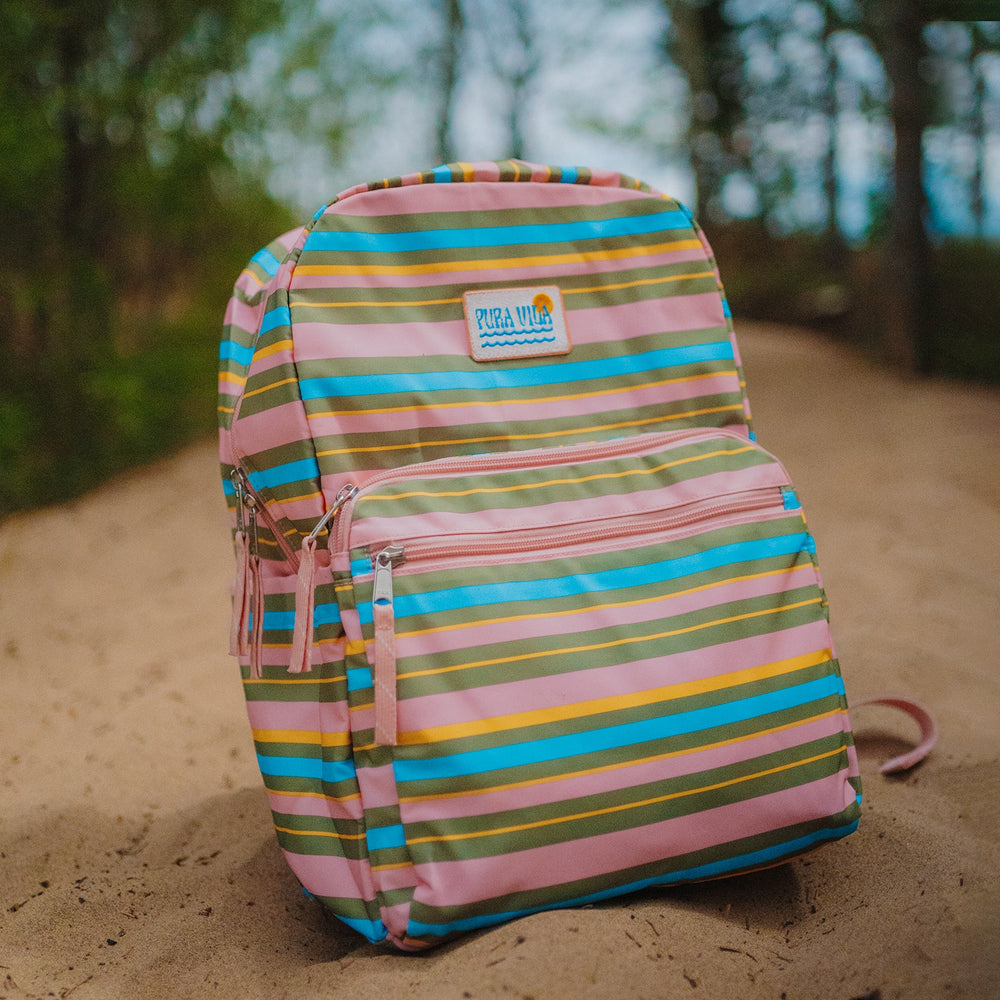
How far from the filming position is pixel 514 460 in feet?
3.60

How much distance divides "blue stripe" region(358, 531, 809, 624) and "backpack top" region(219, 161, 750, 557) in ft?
0.54

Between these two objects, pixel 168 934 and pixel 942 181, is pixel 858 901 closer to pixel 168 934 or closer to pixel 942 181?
pixel 168 934

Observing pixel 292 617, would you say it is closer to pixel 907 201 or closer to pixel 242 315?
pixel 242 315

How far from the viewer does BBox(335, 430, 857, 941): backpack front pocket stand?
3.12 ft

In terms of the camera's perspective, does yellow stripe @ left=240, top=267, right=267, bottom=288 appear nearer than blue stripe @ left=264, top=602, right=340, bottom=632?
No

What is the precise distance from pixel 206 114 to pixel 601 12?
554cm

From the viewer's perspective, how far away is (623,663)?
1.02 m

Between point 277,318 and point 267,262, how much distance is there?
21 cm

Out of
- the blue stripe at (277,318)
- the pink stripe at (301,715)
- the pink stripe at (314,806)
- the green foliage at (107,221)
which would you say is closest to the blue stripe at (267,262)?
the blue stripe at (277,318)

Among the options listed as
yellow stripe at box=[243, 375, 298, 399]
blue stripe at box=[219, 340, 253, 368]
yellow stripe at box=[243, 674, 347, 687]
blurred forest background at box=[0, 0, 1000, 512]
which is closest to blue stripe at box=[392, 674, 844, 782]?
yellow stripe at box=[243, 674, 347, 687]

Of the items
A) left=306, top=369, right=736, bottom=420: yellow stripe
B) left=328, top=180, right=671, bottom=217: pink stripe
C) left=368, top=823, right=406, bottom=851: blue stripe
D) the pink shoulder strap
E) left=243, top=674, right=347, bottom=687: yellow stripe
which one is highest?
left=328, top=180, right=671, bottom=217: pink stripe

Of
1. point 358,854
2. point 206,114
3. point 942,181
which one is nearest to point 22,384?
point 206,114

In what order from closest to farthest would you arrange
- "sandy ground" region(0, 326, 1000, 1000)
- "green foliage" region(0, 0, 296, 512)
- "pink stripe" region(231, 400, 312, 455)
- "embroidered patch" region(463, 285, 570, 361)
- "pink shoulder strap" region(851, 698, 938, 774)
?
"sandy ground" region(0, 326, 1000, 1000) < "pink stripe" region(231, 400, 312, 455) < "embroidered patch" region(463, 285, 570, 361) < "pink shoulder strap" region(851, 698, 938, 774) < "green foliage" region(0, 0, 296, 512)

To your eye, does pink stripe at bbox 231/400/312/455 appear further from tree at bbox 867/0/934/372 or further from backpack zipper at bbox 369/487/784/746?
tree at bbox 867/0/934/372
